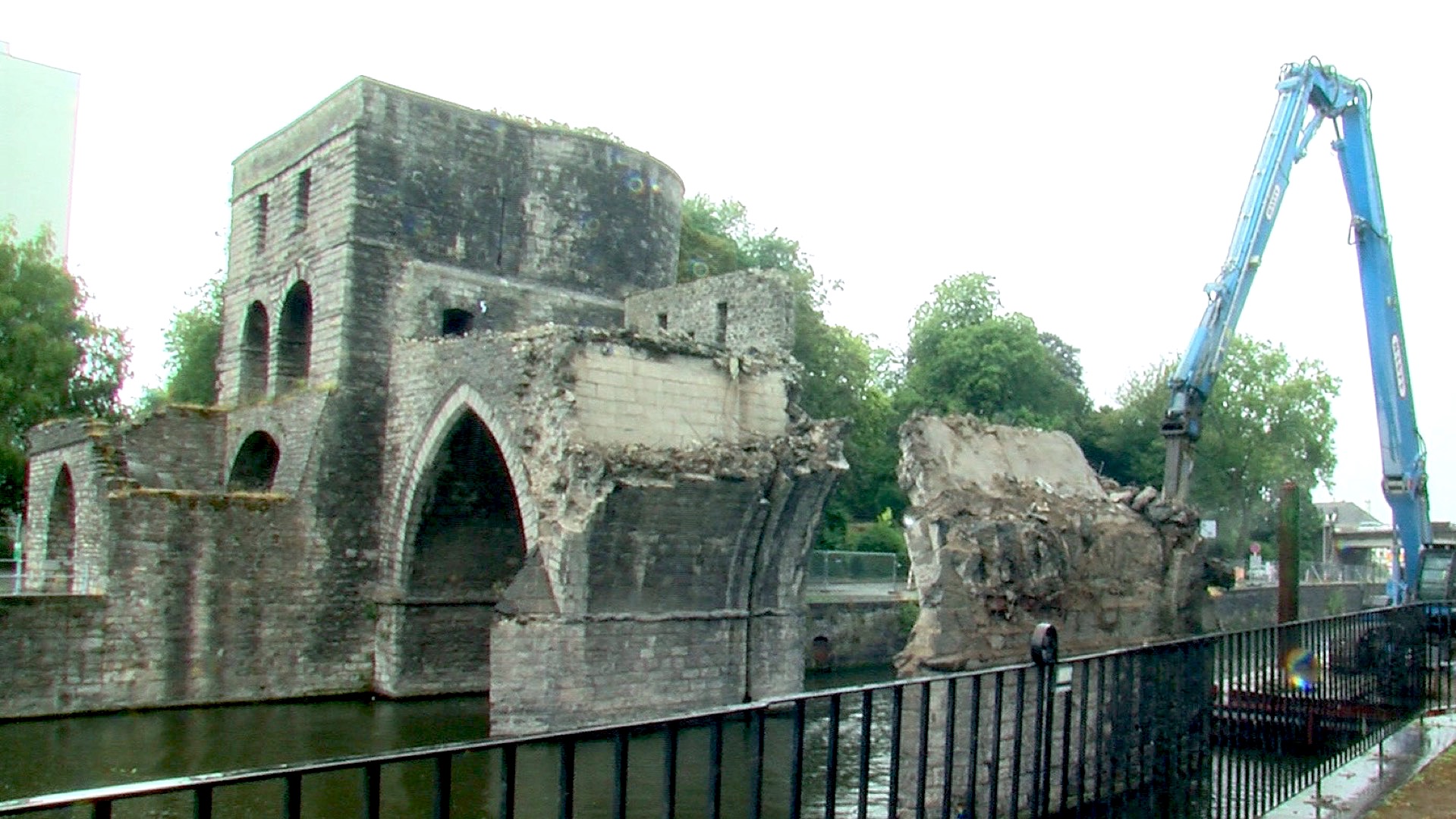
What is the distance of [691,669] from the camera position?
14141mm

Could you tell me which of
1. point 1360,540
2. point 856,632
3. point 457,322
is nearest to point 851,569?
point 856,632

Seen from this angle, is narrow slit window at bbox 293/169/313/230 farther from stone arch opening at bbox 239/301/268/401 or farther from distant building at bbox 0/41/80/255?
distant building at bbox 0/41/80/255

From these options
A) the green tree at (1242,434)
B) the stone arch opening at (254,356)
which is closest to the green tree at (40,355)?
the stone arch opening at (254,356)

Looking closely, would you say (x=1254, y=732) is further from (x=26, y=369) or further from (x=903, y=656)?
(x=26, y=369)

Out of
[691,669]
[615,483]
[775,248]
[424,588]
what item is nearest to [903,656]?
[615,483]

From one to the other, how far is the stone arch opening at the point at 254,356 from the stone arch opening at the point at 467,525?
472 cm

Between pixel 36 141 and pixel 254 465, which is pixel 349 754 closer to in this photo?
pixel 254 465

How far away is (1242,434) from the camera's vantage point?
4088cm

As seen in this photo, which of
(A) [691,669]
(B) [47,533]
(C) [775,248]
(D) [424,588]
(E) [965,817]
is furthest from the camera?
(C) [775,248]

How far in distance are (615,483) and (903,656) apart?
22.1ft

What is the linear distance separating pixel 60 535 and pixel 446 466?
6.82 meters

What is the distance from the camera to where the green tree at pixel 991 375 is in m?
38.3

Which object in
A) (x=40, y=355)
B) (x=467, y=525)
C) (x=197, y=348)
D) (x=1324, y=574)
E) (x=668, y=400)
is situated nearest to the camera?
(x=668, y=400)

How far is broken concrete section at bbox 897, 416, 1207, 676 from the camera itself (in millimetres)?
6715
